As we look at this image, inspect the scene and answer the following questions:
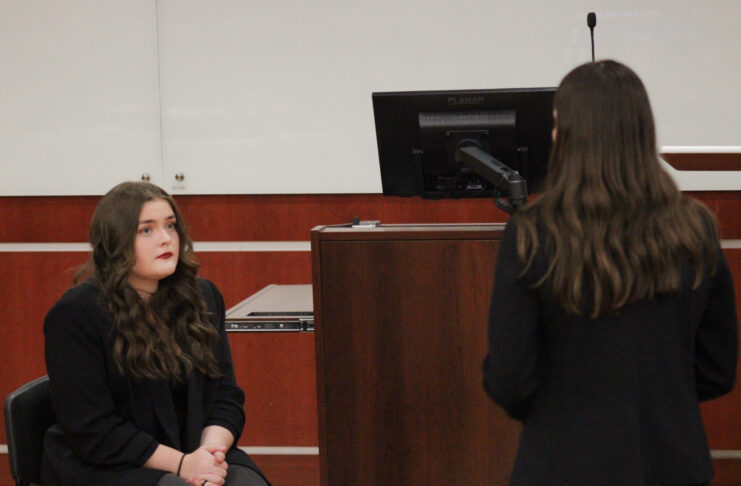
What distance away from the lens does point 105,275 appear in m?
2.31

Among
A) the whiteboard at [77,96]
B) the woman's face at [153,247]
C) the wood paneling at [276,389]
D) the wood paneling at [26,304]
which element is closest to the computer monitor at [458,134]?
the woman's face at [153,247]

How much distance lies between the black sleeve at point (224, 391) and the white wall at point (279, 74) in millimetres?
1689

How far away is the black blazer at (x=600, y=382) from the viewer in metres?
1.45

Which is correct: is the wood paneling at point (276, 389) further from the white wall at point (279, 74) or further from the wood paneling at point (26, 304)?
the wood paneling at point (26, 304)

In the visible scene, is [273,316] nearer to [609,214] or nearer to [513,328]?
A: [513,328]

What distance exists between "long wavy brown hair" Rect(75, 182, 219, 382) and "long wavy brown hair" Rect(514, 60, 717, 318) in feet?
3.93

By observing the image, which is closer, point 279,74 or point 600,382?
point 600,382

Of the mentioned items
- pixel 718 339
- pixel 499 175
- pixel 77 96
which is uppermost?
pixel 77 96

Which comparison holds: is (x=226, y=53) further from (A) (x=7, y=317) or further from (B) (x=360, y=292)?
(B) (x=360, y=292)

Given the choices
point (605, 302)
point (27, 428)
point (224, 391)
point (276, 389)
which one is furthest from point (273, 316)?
point (276, 389)

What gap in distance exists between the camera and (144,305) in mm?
2332

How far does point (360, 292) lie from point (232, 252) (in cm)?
214

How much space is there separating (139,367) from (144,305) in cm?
19

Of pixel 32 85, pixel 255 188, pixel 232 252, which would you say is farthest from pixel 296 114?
pixel 32 85
